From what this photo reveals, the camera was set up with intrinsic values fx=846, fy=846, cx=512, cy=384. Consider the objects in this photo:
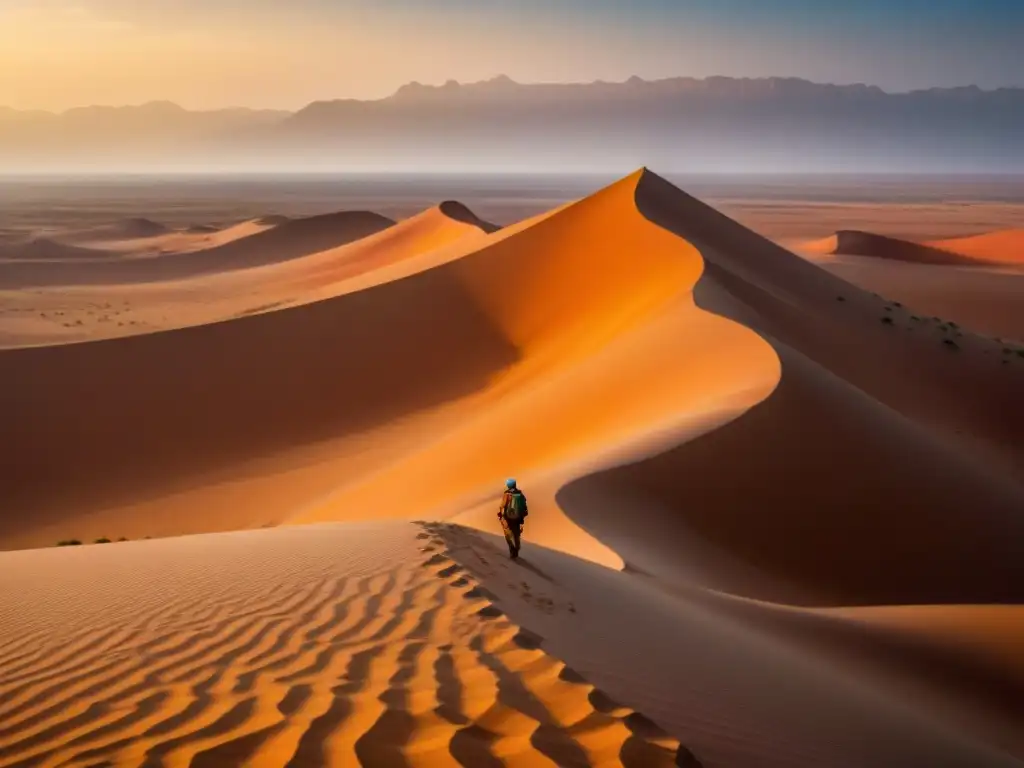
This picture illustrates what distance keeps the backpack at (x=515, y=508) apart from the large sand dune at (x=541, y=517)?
418mm

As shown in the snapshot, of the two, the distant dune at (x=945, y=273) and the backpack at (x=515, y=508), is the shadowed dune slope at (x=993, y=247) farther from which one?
the backpack at (x=515, y=508)

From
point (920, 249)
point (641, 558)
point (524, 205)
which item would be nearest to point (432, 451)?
point (641, 558)

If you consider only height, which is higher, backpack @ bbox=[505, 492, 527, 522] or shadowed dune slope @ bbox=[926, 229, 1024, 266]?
backpack @ bbox=[505, 492, 527, 522]

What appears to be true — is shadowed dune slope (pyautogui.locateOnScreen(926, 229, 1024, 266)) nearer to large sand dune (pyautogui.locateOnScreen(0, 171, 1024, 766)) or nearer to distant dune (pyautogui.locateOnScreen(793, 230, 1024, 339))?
distant dune (pyautogui.locateOnScreen(793, 230, 1024, 339))

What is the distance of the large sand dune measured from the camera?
12.1 feet

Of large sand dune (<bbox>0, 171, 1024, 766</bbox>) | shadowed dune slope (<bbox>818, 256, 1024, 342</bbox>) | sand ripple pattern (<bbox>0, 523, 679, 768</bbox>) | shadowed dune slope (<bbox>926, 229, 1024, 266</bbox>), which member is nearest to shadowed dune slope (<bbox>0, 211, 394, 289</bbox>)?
large sand dune (<bbox>0, 171, 1024, 766</bbox>)

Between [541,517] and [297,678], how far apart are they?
18.8 ft

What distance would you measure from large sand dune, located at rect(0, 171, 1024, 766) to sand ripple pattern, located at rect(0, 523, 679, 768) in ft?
0.07

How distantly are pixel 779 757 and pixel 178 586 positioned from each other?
3869 mm

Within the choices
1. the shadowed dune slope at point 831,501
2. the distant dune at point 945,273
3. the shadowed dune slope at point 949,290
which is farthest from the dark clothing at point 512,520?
the distant dune at point 945,273

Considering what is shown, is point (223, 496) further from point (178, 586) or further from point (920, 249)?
point (920, 249)

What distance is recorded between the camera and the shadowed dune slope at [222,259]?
1748 inches

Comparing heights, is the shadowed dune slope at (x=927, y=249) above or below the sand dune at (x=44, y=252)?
below

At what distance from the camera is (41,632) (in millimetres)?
4625
